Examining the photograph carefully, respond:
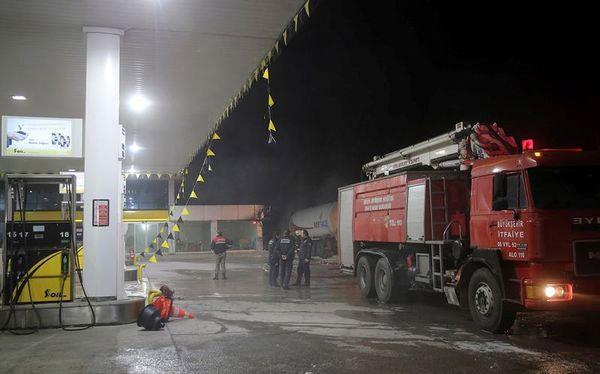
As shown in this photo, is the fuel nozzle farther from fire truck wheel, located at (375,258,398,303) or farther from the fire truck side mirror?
the fire truck side mirror

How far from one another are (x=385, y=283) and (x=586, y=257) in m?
4.99

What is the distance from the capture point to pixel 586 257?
23.9 ft

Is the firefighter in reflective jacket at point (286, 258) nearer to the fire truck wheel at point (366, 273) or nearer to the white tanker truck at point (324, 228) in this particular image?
the fire truck wheel at point (366, 273)

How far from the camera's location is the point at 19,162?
20047 mm

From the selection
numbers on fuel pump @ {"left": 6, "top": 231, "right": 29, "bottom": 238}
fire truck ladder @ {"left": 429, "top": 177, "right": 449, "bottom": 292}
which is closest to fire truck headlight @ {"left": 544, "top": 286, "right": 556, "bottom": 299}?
fire truck ladder @ {"left": 429, "top": 177, "right": 449, "bottom": 292}

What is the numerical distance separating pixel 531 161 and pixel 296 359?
4500 mm

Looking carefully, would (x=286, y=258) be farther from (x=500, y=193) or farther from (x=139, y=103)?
(x=500, y=193)

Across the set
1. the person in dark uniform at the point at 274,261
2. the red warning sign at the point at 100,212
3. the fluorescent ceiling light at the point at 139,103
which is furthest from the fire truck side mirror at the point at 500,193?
the fluorescent ceiling light at the point at 139,103

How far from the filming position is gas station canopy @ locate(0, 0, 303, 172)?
8.48 metres

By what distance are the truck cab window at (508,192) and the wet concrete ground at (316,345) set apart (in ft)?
6.66

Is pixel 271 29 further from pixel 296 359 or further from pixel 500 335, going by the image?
pixel 500 335

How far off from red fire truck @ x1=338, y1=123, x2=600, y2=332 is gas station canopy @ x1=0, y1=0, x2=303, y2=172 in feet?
13.9

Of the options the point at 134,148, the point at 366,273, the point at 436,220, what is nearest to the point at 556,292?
the point at 436,220

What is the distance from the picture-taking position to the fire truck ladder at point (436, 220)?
970 cm
